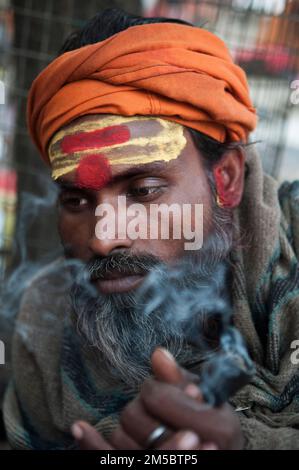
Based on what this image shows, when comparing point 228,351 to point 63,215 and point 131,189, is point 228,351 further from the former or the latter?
point 63,215

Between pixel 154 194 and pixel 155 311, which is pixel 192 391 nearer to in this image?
pixel 155 311

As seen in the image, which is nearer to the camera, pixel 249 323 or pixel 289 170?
pixel 249 323

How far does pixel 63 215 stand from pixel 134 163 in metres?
0.31

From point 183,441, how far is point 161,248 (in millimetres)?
666

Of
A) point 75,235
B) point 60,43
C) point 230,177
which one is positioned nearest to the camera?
point 75,235

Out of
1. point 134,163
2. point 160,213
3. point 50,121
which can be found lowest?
point 160,213

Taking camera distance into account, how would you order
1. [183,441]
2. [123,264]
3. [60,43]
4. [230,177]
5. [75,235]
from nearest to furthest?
[183,441], [123,264], [75,235], [230,177], [60,43]

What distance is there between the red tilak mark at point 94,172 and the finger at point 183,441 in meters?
0.78

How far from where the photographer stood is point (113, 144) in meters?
1.70

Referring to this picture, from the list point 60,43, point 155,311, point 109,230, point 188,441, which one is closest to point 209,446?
point 188,441

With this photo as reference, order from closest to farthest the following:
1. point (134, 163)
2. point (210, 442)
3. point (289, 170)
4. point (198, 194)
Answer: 1. point (210, 442)
2. point (134, 163)
3. point (198, 194)
4. point (289, 170)
